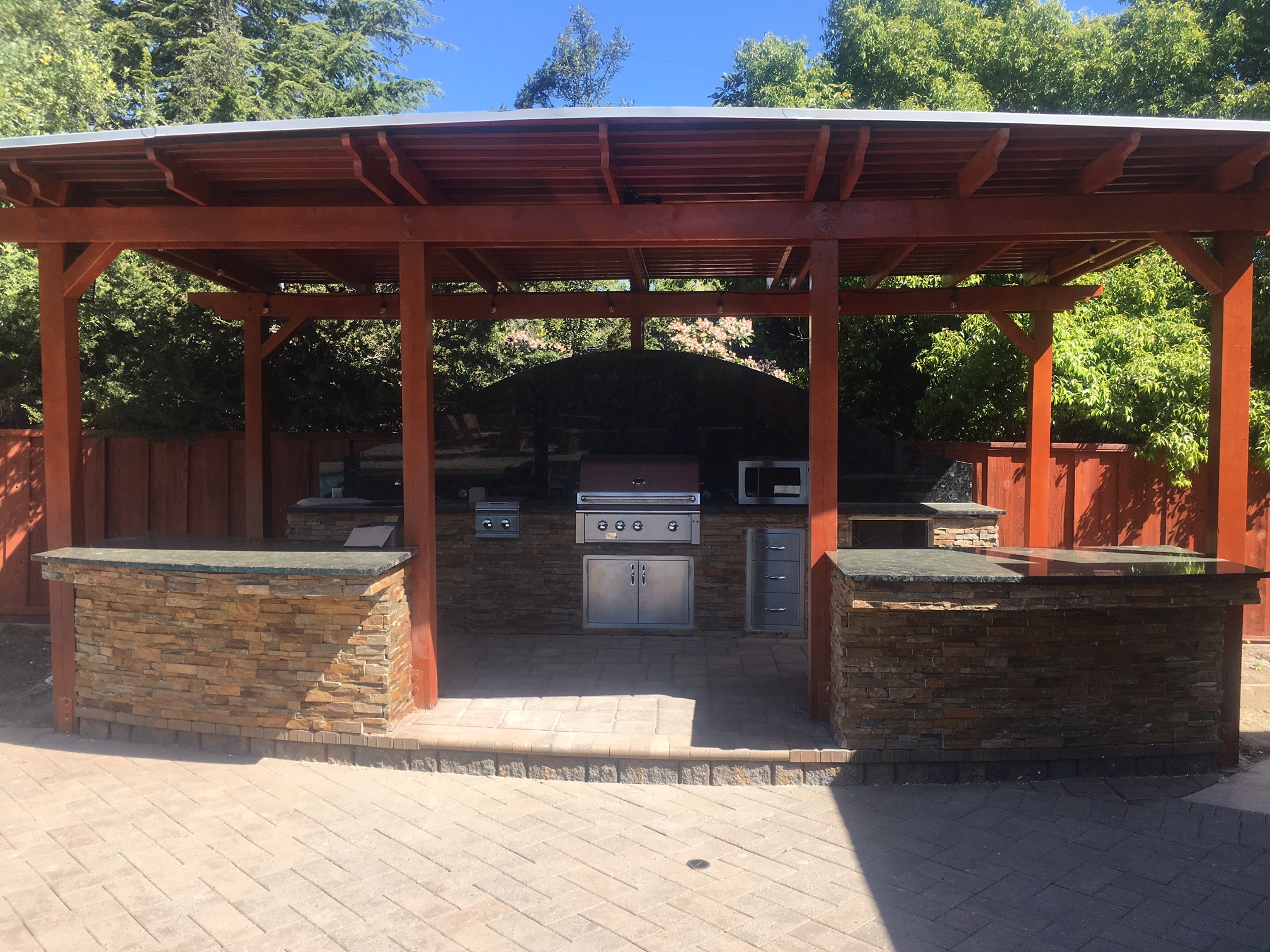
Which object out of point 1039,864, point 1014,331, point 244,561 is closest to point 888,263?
point 1014,331

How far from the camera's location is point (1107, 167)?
4.52 meters

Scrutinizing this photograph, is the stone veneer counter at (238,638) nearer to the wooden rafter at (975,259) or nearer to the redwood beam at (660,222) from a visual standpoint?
the redwood beam at (660,222)

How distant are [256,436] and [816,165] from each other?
6127 mm

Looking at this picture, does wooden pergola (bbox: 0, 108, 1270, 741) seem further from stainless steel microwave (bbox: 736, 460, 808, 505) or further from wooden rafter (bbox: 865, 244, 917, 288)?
stainless steel microwave (bbox: 736, 460, 808, 505)

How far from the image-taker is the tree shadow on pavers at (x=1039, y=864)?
326cm

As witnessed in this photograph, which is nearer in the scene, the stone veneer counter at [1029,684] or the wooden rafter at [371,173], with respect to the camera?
the wooden rafter at [371,173]

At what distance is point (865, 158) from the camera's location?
189 inches

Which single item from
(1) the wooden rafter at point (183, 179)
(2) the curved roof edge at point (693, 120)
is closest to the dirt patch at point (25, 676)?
(1) the wooden rafter at point (183, 179)

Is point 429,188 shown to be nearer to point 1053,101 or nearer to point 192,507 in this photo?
point 192,507

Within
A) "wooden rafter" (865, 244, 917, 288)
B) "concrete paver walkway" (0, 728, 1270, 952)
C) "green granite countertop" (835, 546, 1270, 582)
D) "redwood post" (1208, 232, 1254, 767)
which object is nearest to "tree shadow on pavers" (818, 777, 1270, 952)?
"concrete paver walkway" (0, 728, 1270, 952)

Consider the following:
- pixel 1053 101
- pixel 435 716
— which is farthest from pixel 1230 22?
pixel 435 716

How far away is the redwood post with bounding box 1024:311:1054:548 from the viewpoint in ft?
24.8

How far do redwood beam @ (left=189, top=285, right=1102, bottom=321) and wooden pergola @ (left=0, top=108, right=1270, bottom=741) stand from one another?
2282 millimetres

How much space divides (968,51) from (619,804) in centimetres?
1385
